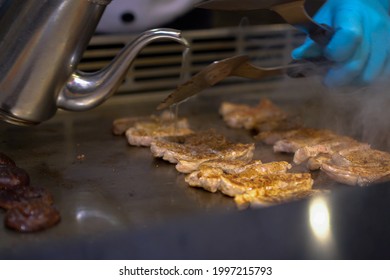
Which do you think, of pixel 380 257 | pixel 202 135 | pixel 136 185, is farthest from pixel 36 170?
pixel 380 257

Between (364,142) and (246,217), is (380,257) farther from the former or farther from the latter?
(364,142)

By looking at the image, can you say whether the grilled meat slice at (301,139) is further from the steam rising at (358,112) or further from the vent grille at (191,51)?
the vent grille at (191,51)

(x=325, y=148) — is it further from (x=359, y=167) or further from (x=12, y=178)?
(x=12, y=178)

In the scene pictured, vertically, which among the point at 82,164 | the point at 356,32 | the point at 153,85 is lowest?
the point at 153,85

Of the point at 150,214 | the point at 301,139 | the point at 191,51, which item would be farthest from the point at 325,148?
the point at 191,51

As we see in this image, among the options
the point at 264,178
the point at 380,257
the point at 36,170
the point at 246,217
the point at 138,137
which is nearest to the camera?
the point at 246,217

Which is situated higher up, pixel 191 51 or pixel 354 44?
pixel 354 44
